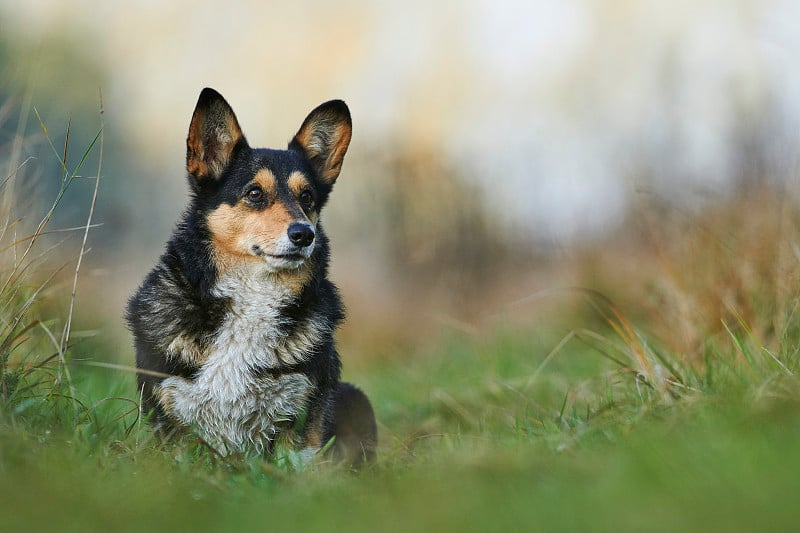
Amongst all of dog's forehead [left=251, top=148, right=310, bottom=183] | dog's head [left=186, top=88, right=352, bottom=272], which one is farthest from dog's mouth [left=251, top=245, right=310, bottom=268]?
dog's forehead [left=251, top=148, right=310, bottom=183]

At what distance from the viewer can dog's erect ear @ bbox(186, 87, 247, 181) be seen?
418cm

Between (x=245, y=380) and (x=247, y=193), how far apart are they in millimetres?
981

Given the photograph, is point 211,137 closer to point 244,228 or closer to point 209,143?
point 209,143

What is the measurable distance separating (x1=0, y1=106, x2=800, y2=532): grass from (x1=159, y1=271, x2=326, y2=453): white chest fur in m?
0.24

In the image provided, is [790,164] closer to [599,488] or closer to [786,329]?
[786,329]

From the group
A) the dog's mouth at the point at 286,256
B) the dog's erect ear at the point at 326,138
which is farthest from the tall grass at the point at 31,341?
the dog's erect ear at the point at 326,138

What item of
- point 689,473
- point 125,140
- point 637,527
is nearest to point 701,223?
point 689,473

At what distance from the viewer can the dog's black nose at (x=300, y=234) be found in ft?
13.1

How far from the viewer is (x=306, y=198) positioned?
4.46m

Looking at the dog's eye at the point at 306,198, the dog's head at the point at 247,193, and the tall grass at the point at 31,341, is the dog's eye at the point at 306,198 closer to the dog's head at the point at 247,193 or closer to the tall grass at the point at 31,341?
the dog's head at the point at 247,193

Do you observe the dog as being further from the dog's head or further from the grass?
the grass

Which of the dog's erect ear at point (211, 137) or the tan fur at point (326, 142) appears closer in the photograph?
the dog's erect ear at point (211, 137)

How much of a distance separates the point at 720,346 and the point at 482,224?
4634 mm

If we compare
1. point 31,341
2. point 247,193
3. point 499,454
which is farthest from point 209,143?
point 499,454
